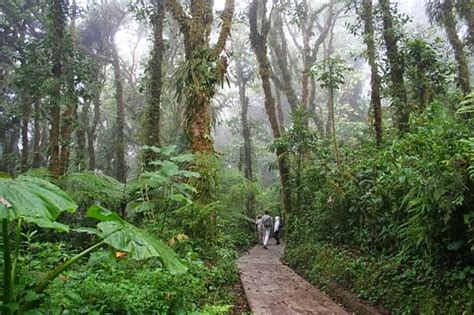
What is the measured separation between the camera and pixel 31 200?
2.04 metres

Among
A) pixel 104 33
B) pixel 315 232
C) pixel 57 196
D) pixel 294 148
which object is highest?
pixel 104 33

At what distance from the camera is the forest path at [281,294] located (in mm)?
5516

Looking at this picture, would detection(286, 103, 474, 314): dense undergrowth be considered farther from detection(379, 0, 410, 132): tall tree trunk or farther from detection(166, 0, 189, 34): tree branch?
detection(166, 0, 189, 34): tree branch

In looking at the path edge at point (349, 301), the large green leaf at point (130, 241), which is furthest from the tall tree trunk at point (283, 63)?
the large green leaf at point (130, 241)

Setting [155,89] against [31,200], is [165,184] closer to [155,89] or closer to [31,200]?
[31,200]

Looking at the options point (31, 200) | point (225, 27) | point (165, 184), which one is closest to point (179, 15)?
point (225, 27)

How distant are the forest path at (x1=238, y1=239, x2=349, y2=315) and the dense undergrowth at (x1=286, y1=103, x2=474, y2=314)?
43cm

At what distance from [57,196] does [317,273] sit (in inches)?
252

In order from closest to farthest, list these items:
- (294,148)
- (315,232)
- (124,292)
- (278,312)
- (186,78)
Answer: (124,292) → (278,312) → (186,78) → (315,232) → (294,148)

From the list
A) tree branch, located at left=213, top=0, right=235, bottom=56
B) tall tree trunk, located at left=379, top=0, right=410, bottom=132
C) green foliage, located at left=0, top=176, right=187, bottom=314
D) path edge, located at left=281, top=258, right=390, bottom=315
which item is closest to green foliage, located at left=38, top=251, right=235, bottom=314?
green foliage, located at left=0, top=176, right=187, bottom=314

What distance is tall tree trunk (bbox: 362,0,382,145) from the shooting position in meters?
9.32

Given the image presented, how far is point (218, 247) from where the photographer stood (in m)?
A: 6.16

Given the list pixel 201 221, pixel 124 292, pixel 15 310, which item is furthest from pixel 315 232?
pixel 15 310

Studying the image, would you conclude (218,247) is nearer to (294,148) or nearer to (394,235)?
(394,235)
